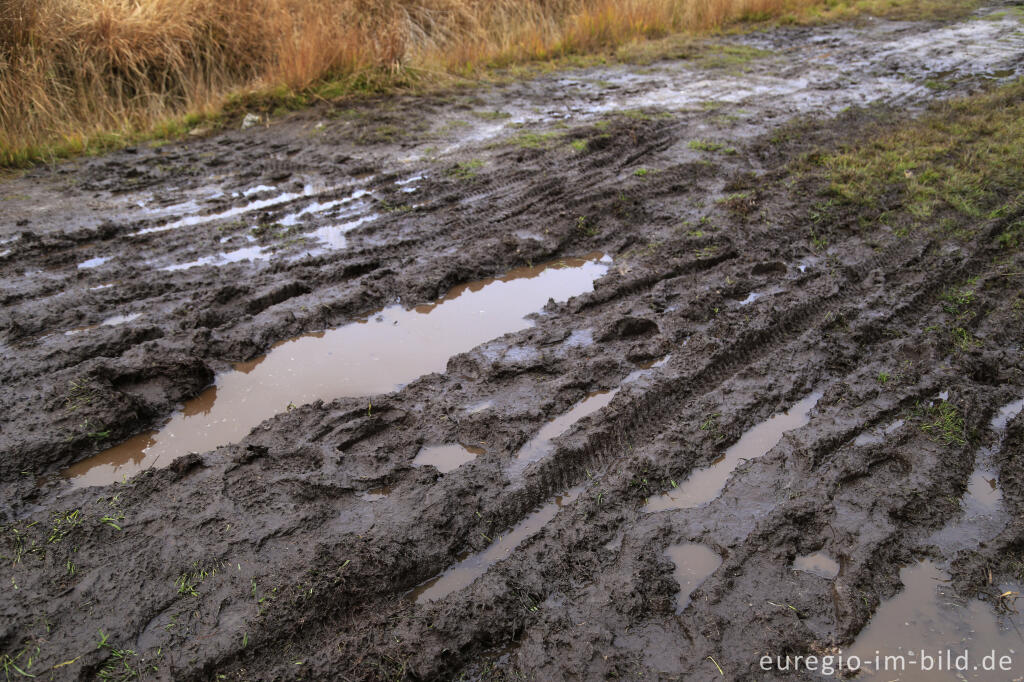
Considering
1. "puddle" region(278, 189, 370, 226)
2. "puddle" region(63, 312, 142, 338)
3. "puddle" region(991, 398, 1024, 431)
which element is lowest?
"puddle" region(991, 398, 1024, 431)

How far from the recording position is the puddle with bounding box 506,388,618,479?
122 inches

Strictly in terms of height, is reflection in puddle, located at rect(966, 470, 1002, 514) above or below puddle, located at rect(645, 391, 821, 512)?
below

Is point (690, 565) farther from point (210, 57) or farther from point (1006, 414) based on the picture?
point (210, 57)

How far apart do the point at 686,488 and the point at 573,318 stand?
1.52m

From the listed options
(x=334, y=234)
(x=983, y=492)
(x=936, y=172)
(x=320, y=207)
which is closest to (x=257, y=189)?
(x=320, y=207)

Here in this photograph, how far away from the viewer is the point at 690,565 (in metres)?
2.62

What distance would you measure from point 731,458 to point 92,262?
470cm

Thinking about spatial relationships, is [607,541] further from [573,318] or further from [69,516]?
[69,516]

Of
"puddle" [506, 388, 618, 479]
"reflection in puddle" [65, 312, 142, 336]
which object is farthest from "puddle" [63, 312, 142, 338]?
"puddle" [506, 388, 618, 479]

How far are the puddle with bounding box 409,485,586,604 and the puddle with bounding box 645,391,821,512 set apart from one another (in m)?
0.44

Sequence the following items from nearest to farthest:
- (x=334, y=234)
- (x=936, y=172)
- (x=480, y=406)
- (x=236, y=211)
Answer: (x=480, y=406), (x=334, y=234), (x=936, y=172), (x=236, y=211)

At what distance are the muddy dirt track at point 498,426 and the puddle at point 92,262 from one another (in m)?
0.04

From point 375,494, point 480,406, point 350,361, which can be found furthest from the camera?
point 350,361

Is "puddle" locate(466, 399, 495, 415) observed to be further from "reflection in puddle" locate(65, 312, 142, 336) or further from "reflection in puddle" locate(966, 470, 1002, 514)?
"reflection in puddle" locate(65, 312, 142, 336)
